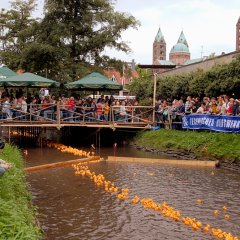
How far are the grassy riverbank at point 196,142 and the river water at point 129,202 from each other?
Result: 155 cm

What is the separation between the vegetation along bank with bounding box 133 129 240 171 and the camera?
62.1ft

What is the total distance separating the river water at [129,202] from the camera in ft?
32.2

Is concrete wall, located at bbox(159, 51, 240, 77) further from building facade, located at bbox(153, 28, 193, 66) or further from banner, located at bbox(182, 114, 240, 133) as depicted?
building facade, located at bbox(153, 28, 193, 66)

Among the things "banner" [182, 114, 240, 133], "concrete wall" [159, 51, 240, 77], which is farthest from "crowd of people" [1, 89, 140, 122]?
"concrete wall" [159, 51, 240, 77]

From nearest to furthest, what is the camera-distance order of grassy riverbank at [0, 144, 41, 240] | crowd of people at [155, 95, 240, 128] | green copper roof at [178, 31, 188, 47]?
1. grassy riverbank at [0, 144, 41, 240]
2. crowd of people at [155, 95, 240, 128]
3. green copper roof at [178, 31, 188, 47]

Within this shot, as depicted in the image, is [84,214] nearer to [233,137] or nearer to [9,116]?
[233,137]

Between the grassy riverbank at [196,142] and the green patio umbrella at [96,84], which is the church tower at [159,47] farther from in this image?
→ the grassy riverbank at [196,142]

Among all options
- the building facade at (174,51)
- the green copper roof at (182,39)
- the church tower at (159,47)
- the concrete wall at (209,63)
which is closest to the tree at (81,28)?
the concrete wall at (209,63)

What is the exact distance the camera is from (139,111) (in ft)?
92.3

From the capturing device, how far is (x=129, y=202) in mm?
12398

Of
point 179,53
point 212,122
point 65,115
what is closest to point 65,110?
point 65,115

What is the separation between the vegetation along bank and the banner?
316mm

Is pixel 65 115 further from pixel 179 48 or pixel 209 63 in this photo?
pixel 179 48

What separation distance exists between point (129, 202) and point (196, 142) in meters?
9.74
